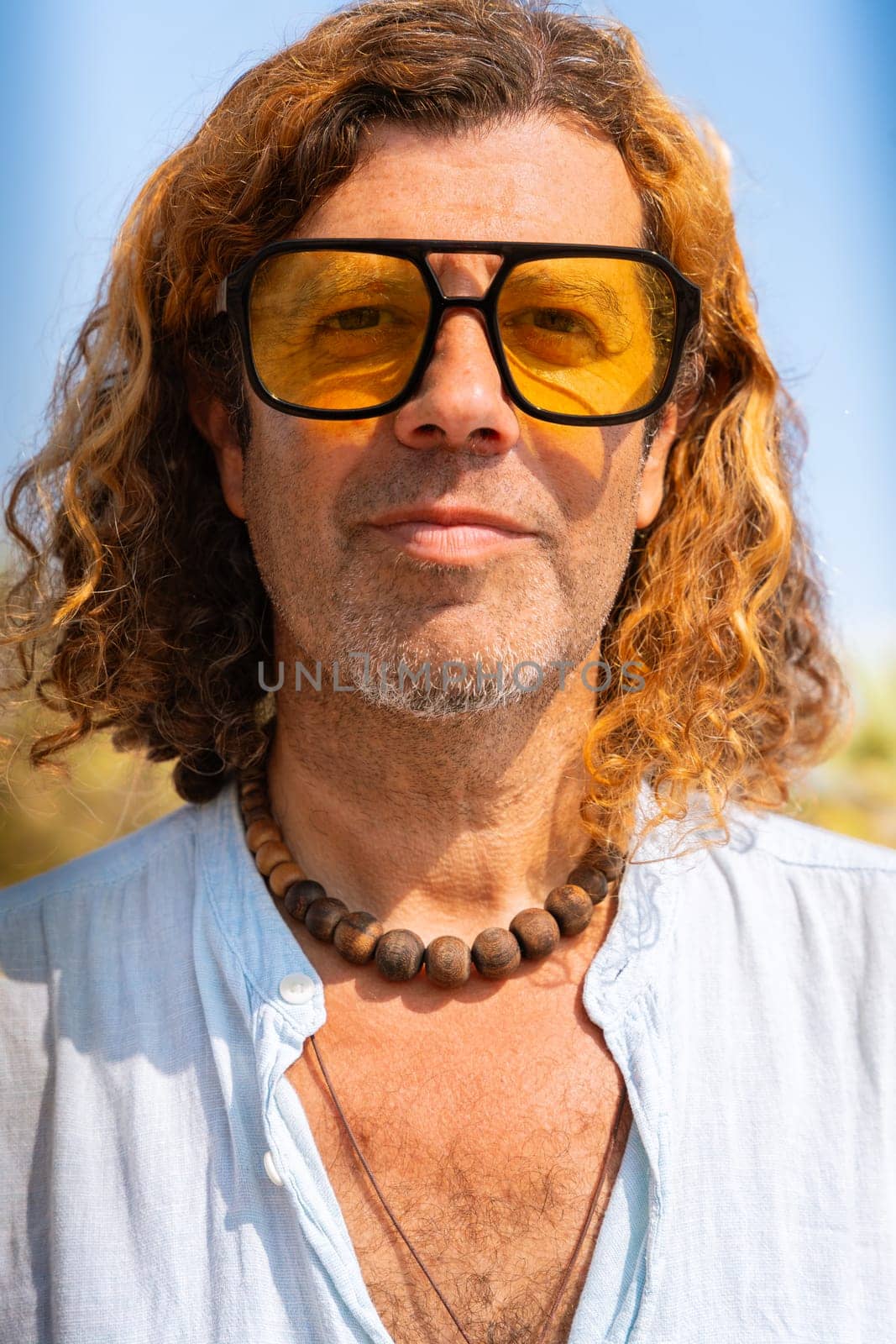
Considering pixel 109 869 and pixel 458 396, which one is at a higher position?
pixel 458 396

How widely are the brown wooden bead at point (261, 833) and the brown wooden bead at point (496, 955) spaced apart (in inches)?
17.6

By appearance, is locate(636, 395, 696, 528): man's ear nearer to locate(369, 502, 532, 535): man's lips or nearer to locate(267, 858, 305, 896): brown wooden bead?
locate(369, 502, 532, 535): man's lips

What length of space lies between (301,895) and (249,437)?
883 mm

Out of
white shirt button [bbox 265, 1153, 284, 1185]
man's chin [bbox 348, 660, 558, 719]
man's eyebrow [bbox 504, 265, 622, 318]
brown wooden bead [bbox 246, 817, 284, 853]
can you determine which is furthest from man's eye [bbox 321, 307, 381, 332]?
white shirt button [bbox 265, 1153, 284, 1185]

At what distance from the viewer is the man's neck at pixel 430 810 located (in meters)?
2.13

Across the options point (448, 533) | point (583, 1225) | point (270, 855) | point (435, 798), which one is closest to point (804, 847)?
point (435, 798)

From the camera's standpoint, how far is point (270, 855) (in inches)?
86.6

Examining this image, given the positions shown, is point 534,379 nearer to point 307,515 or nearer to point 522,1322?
point 307,515

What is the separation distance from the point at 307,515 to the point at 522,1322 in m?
1.35

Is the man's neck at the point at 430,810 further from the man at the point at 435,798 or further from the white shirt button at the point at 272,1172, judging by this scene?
the white shirt button at the point at 272,1172

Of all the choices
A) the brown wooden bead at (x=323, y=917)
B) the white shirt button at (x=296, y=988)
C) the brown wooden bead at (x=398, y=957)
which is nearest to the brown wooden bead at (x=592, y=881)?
the brown wooden bead at (x=398, y=957)

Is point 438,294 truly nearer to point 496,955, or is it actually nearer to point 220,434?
point 220,434

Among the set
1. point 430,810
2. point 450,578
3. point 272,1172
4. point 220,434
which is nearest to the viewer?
point 272,1172

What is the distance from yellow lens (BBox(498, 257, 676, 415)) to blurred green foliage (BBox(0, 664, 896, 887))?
1.22 metres
